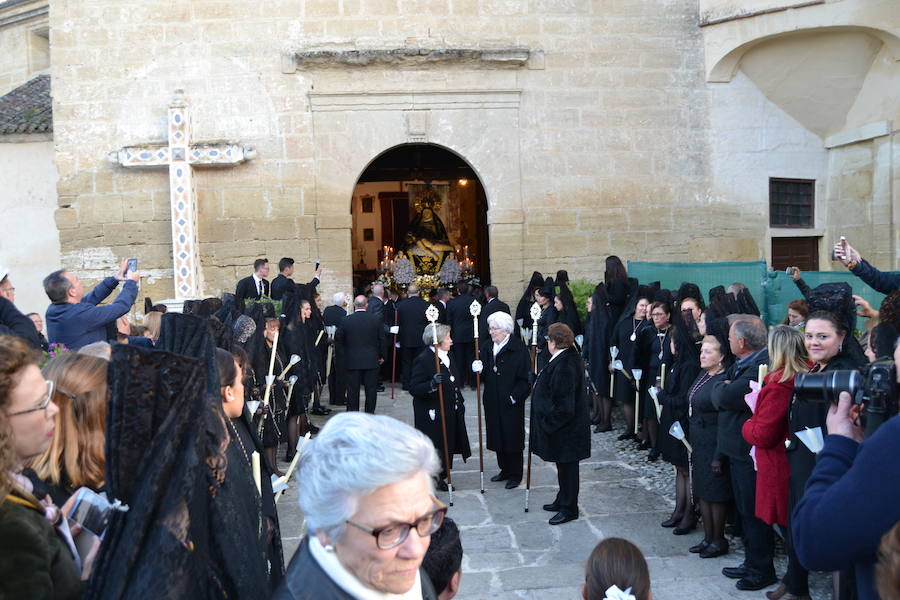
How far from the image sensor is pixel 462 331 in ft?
44.5

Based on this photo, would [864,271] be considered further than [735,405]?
Yes

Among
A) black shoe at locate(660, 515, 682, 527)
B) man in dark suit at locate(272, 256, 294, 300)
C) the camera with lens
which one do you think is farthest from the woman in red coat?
man in dark suit at locate(272, 256, 294, 300)

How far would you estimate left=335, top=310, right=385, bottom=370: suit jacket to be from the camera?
37.4 feet

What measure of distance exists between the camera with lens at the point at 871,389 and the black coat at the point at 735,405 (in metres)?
2.97

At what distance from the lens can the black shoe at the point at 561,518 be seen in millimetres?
7297

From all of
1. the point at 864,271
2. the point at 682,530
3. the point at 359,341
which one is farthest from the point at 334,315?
the point at 864,271

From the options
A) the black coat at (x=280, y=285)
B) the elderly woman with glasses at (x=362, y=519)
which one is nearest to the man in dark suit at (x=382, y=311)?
the black coat at (x=280, y=285)

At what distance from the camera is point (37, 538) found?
2.11m

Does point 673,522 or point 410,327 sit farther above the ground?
point 410,327

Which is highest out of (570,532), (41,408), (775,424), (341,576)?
(41,408)

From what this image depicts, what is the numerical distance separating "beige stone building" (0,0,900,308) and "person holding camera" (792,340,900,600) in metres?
12.6

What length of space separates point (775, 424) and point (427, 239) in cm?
1376

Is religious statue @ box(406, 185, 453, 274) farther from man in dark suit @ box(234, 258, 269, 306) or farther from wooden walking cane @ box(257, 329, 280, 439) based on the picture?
wooden walking cane @ box(257, 329, 280, 439)

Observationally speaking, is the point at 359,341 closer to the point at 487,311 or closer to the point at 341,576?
the point at 487,311
